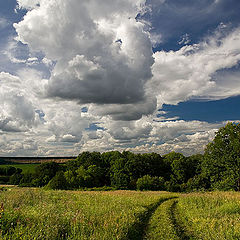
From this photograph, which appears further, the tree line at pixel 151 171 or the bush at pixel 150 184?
the bush at pixel 150 184

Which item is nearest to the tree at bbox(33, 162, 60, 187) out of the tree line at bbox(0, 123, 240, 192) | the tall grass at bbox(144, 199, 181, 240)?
the tree line at bbox(0, 123, 240, 192)

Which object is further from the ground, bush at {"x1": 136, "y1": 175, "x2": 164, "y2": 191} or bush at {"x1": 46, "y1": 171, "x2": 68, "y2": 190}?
bush at {"x1": 46, "y1": 171, "x2": 68, "y2": 190}

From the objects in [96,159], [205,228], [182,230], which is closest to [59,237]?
[182,230]

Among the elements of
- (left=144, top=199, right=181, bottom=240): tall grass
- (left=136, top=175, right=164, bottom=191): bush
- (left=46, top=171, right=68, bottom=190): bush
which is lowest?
(left=136, top=175, right=164, bottom=191): bush

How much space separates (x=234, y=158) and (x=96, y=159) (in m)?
56.7

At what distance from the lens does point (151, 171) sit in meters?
75.1

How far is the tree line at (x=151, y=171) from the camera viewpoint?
38.4m

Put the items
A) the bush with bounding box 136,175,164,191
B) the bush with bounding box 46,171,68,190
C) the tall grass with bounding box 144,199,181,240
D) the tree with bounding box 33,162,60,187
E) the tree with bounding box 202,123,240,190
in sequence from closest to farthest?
1. the tall grass with bounding box 144,199,181,240
2. the tree with bounding box 202,123,240,190
3. the bush with bounding box 46,171,68,190
4. the bush with bounding box 136,175,164,191
5. the tree with bounding box 33,162,60,187

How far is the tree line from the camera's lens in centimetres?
3841

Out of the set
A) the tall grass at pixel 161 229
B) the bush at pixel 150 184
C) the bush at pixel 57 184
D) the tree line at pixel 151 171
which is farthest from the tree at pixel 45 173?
the tall grass at pixel 161 229

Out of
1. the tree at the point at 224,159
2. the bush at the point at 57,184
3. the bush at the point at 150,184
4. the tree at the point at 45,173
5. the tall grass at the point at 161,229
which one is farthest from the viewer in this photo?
the tree at the point at 45,173

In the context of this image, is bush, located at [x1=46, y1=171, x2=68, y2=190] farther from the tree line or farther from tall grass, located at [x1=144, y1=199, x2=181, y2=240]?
tall grass, located at [x1=144, y1=199, x2=181, y2=240]

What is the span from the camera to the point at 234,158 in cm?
3731

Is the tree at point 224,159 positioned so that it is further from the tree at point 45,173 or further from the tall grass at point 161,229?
the tree at point 45,173
